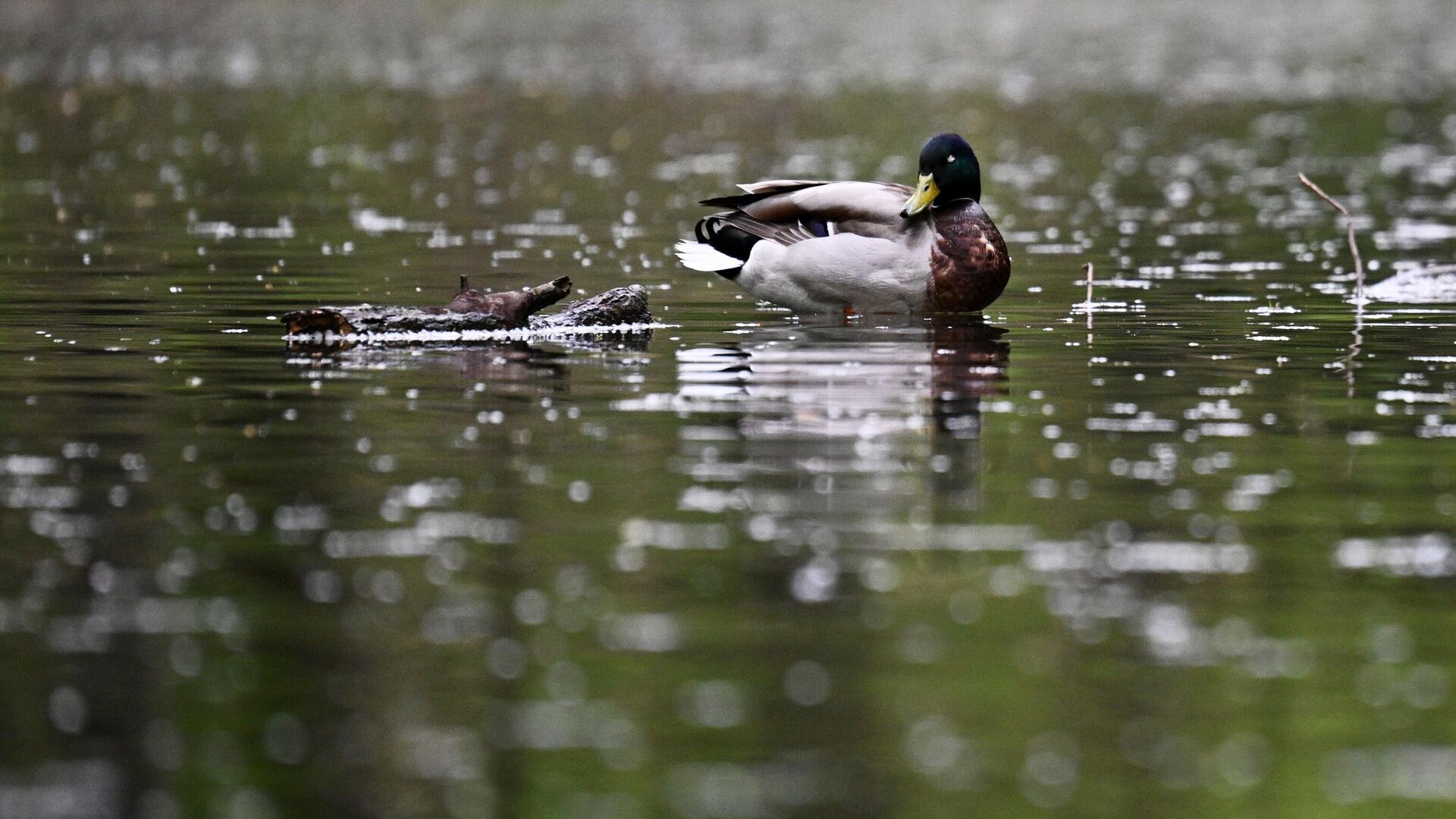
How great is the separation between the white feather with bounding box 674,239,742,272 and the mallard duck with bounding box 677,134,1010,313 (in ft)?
0.04

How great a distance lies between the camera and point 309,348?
1441cm

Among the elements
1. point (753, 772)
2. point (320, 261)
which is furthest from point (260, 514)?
point (320, 261)

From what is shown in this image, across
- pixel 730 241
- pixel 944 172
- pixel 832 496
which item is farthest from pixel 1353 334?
pixel 832 496

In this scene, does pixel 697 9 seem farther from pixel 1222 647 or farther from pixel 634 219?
pixel 1222 647

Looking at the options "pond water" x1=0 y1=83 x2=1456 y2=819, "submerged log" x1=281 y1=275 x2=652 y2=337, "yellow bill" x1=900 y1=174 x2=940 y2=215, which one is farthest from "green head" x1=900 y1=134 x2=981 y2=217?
"submerged log" x1=281 y1=275 x2=652 y2=337

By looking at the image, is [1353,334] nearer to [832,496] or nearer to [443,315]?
[443,315]

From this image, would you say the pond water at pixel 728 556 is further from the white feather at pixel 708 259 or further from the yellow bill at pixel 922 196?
the yellow bill at pixel 922 196

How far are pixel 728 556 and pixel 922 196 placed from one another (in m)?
8.03

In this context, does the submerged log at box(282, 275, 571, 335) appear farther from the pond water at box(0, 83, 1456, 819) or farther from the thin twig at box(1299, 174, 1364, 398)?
the thin twig at box(1299, 174, 1364, 398)

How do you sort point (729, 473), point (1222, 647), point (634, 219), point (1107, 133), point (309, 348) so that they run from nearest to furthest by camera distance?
1. point (1222, 647)
2. point (729, 473)
3. point (309, 348)
4. point (634, 219)
5. point (1107, 133)

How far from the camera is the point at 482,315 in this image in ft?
49.7

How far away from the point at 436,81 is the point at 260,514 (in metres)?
44.3

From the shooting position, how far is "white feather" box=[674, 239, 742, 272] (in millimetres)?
16766

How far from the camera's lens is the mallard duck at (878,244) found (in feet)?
53.1
